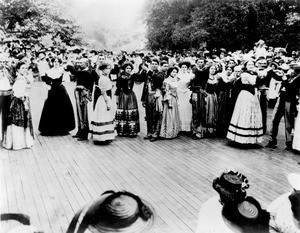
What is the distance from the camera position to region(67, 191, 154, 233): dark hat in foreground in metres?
1.54

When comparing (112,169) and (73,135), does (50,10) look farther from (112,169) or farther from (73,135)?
(112,169)

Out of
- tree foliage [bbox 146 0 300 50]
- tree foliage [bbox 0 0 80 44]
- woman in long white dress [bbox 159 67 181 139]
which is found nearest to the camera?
woman in long white dress [bbox 159 67 181 139]

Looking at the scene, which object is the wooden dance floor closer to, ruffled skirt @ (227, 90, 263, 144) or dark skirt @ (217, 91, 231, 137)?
ruffled skirt @ (227, 90, 263, 144)

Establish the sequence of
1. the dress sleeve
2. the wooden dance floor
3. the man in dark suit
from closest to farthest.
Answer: the wooden dance floor < the dress sleeve < the man in dark suit

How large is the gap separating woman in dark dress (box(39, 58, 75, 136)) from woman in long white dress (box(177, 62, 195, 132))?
2447mm

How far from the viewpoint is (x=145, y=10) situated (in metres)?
17.2

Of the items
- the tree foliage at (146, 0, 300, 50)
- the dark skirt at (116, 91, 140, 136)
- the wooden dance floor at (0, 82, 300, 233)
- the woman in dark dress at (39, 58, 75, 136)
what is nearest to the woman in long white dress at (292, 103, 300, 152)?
the wooden dance floor at (0, 82, 300, 233)

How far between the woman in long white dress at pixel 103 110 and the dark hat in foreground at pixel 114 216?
213 inches

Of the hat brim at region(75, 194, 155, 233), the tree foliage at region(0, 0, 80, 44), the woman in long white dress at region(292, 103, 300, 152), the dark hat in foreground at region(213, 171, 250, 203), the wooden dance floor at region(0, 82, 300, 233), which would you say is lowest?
the wooden dance floor at region(0, 82, 300, 233)

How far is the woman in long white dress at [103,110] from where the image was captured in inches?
275

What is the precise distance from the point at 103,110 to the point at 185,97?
198 centimetres

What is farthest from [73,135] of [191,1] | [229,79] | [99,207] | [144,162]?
[191,1]

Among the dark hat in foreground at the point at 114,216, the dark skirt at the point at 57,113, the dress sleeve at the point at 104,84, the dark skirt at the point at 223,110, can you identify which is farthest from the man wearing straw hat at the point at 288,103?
the dark hat in foreground at the point at 114,216

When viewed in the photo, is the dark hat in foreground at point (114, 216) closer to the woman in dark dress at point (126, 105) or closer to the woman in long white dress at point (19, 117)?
the woman in long white dress at point (19, 117)
